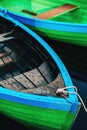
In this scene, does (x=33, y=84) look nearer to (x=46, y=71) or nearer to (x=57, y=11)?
(x=46, y=71)

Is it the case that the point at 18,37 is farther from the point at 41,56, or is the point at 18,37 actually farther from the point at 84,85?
the point at 84,85

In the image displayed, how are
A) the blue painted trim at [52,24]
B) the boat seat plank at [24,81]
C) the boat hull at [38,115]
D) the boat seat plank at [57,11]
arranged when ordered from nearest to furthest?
the boat hull at [38,115] → the boat seat plank at [24,81] → the blue painted trim at [52,24] → the boat seat plank at [57,11]

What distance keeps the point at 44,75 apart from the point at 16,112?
93 centimetres

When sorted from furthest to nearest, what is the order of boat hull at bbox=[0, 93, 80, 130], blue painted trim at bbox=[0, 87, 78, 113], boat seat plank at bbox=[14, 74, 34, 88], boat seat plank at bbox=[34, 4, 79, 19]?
boat seat plank at bbox=[34, 4, 79, 19] → boat seat plank at bbox=[14, 74, 34, 88] → boat hull at bbox=[0, 93, 80, 130] → blue painted trim at bbox=[0, 87, 78, 113]

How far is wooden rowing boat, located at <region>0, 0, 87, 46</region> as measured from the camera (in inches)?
273

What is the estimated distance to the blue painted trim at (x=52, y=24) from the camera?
6.76m

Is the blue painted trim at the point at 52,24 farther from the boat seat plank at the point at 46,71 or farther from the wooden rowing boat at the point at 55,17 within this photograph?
the boat seat plank at the point at 46,71

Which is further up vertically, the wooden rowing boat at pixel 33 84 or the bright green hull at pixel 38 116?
the wooden rowing boat at pixel 33 84

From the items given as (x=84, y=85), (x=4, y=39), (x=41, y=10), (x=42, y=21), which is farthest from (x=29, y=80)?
(x=41, y=10)

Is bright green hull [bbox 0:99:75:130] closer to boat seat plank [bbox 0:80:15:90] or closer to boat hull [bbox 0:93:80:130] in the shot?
boat hull [bbox 0:93:80:130]

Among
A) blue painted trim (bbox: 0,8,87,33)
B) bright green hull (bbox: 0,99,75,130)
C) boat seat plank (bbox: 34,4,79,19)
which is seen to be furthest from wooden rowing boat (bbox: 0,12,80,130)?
boat seat plank (bbox: 34,4,79,19)

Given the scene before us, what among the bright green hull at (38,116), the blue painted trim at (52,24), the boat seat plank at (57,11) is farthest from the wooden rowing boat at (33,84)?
the boat seat plank at (57,11)

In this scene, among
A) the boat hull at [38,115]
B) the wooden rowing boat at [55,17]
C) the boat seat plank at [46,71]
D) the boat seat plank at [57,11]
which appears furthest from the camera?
the boat seat plank at [57,11]

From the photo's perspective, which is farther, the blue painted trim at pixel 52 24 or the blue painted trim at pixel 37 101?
the blue painted trim at pixel 52 24
